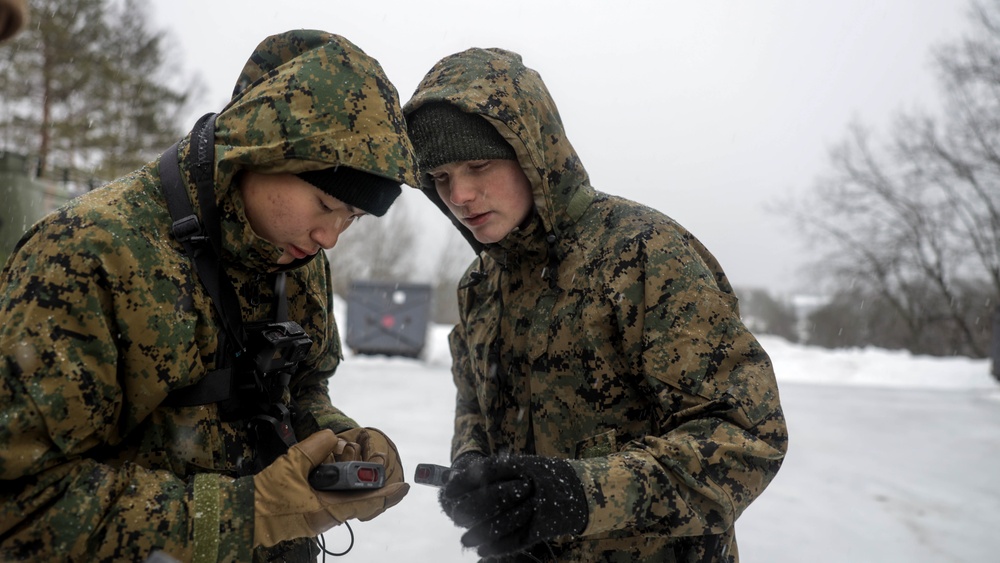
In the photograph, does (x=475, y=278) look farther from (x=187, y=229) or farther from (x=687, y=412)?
(x=187, y=229)

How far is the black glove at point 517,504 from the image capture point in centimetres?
162

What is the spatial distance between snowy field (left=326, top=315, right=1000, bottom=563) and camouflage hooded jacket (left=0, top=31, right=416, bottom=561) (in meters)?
2.90

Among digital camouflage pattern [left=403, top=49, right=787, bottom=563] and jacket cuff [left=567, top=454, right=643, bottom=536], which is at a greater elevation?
digital camouflage pattern [left=403, top=49, right=787, bottom=563]

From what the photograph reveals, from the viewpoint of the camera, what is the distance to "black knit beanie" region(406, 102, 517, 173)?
212 centimetres

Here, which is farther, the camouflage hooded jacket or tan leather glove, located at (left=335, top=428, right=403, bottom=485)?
tan leather glove, located at (left=335, top=428, right=403, bottom=485)

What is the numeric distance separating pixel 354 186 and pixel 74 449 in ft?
2.59

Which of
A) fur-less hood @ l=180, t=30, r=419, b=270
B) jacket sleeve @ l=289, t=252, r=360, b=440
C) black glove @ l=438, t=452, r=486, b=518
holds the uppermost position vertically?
fur-less hood @ l=180, t=30, r=419, b=270

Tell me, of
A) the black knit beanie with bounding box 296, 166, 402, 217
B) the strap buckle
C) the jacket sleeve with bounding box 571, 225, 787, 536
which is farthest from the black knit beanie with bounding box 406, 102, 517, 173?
the strap buckle

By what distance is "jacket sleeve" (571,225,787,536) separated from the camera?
1681 mm

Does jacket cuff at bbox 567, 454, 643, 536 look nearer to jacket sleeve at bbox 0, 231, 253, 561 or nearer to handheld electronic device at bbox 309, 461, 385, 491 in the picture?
handheld electronic device at bbox 309, 461, 385, 491

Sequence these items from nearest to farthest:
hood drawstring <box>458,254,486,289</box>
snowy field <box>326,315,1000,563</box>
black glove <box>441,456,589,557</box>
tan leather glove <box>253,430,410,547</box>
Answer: tan leather glove <box>253,430,410,547</box> → black glove <box>441,456,589,557</box> → hood drawstring <box>458,254,486,289</box> → snowy field <box>326,315,1000,563</box>

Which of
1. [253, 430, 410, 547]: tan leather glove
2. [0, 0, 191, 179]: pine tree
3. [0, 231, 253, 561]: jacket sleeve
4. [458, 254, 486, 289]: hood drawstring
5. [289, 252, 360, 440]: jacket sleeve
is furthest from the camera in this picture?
[0, 0, 191, 179]: pine tree

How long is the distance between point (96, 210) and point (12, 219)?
8223 mm

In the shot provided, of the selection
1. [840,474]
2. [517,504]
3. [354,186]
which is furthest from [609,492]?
[840,474]
